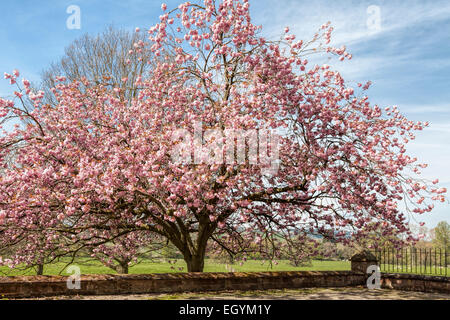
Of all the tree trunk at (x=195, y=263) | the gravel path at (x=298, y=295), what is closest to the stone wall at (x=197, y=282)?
the gravel path at (x=298, y=295)

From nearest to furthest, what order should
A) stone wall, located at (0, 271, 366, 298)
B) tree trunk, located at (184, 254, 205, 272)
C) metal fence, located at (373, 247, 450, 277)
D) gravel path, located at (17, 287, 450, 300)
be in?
stone wall, located at (0, 271, 366, 298)
gravel path, located at (17, 287, 450, 300)
tree trunk, located at (184, 254, 205, 272)
metal fence, located at (373, 247, 450, 277)

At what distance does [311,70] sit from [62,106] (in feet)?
27.4

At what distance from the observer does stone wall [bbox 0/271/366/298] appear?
9.38 m

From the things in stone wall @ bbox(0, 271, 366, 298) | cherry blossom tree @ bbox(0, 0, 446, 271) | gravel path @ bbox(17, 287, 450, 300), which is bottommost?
gravel path @ bbox(17, 287, 450, 300)

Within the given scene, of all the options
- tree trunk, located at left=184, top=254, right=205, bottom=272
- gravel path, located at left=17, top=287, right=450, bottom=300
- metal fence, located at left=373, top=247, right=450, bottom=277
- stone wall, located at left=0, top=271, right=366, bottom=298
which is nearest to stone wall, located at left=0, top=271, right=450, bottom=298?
stone wall, located at left=0, top=271, right=366, bottom=298

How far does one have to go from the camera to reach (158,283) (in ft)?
34.2

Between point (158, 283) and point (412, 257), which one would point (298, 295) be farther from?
point (412, 257)

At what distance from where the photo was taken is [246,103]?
10758 mm

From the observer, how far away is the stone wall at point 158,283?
9.38 metres

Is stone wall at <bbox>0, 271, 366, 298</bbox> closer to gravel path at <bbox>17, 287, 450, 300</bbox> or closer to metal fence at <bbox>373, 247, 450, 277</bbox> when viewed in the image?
gravel path at <bbox>17, 287, 450, 300</bbox>

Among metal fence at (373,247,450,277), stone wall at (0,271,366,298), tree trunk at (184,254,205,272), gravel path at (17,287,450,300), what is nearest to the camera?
stone wall at (0,271,366,298)

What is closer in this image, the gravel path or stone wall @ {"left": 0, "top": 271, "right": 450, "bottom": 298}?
stone wall @ {"left": 0, "top": 271, "right": 450, "bottom": 298}

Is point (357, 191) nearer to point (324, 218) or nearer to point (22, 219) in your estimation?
point (324, 218)

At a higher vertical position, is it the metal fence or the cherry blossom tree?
the cherry blossom tree
